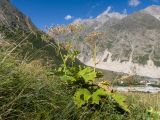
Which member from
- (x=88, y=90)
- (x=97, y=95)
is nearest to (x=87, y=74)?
(x=88, y=90)

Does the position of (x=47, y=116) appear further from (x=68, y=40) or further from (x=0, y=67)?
(x=68, y=40)

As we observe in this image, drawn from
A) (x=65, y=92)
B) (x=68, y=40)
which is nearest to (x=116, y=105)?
(x=65, y=92)

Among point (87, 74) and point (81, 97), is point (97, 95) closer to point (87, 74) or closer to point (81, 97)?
point (81, 97)

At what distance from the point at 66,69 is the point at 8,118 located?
2.76 m

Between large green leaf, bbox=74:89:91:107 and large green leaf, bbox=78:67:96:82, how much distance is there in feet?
0.91

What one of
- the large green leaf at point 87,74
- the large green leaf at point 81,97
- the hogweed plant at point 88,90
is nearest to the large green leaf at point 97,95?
the hogweed plant at point 88,90

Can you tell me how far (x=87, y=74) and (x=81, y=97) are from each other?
0.57 metres

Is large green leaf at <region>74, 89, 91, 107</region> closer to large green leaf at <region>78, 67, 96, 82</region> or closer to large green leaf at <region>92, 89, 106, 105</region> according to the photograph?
large green leaf at <region>92, 89, 106, 105</region>

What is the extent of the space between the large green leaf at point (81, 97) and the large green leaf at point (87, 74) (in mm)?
277

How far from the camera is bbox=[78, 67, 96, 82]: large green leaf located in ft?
25.0

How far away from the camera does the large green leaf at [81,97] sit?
7.14 meters

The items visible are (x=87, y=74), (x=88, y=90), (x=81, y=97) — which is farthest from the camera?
(x=87, y=74)

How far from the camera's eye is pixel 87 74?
7.80m

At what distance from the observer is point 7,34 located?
7.60 metres
